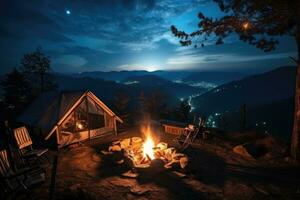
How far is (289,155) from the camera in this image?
822cm

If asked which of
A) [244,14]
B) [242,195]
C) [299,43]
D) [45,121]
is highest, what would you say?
[244,14]

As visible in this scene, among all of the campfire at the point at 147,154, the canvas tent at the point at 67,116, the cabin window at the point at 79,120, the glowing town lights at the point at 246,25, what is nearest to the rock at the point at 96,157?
the campfire at the point at 147,154

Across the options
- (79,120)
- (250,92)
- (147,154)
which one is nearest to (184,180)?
(147,154)

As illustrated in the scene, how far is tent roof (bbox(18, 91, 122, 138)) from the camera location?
1037 centimetres

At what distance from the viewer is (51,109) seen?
1114cm

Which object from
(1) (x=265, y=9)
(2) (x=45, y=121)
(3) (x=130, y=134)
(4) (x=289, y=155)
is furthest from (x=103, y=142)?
(1) (x=265, y=9)

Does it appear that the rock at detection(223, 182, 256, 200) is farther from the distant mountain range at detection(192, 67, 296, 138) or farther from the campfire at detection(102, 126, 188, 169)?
the distant mountain range at detection(192, 67, 296, 138)

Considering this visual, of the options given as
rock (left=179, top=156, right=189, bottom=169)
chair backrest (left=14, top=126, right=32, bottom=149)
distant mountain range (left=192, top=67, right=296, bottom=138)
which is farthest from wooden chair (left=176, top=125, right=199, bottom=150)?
distant mountain range (left=192, top=67, right=296, bottom=138)

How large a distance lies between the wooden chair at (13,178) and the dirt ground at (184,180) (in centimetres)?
36

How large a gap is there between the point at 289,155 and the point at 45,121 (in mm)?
10829

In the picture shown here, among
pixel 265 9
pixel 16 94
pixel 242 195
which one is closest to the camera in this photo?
pixel 242 195

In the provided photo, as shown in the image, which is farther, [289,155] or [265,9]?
[289,155]

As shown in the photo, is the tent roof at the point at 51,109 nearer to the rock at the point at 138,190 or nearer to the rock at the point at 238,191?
the rock at the point at 138,190

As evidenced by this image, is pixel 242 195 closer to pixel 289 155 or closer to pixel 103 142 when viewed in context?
pixel 289 155
